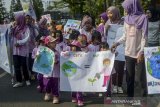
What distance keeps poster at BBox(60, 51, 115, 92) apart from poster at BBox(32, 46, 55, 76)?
1.03 ft

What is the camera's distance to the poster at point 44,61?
7.62 meters

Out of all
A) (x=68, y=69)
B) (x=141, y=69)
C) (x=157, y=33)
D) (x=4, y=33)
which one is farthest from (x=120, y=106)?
(x=4, y=33)

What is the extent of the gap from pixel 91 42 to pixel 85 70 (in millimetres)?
816

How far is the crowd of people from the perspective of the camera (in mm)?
6846

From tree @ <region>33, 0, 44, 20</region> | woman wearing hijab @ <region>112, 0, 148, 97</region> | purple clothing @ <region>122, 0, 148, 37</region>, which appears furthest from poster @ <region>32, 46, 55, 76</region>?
tree @ <region>33, 0, 44, 20</region>

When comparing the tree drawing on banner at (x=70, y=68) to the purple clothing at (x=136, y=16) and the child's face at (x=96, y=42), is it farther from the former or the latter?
the purple clothing at (x=136, y=16)

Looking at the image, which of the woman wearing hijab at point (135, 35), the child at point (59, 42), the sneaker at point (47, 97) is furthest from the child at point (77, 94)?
the woman wearing hijab at point (135, 35)

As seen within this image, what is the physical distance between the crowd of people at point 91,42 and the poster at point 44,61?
0.38 ft

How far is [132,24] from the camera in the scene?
A: 6844 millimetres

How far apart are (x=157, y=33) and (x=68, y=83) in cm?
318

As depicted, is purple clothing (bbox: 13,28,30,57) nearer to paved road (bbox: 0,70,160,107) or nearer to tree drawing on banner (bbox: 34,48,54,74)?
paved road (bbox: 0,70,160,107)

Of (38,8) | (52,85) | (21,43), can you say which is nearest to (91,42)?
(52,85)

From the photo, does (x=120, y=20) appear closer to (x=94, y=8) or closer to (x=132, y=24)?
(x=132, y=24)

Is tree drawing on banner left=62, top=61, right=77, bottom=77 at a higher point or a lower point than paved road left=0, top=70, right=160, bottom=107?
higher
